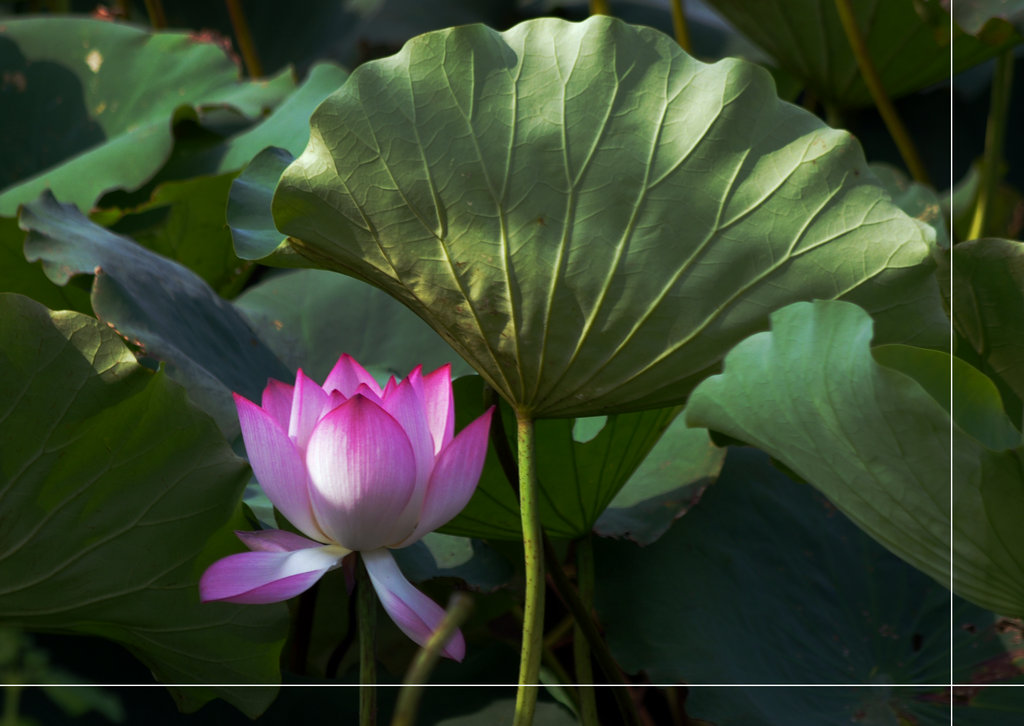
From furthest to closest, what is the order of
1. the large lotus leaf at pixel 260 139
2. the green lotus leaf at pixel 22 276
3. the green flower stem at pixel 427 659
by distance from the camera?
the large lotus leaf at pixel 260 139 → the green lotus leaf at pixel 22 276 → the green flower stem at pixel 427 659

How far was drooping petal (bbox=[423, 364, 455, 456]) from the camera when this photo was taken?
1.86 ft

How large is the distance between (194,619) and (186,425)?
0.44 feet

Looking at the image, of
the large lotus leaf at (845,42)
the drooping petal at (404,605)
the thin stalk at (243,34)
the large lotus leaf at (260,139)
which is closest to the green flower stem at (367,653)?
the drooping petal at (404,605)

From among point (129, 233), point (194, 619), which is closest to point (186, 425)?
point (194, 619)

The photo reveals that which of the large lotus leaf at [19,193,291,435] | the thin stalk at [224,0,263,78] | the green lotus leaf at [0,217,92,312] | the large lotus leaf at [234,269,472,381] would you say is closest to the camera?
the large lotus leaf at [19,193,291,435]

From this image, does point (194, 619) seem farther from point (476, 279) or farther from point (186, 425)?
point (476, 279)

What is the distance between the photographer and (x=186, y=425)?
1.98 ft

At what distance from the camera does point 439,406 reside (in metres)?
0.57

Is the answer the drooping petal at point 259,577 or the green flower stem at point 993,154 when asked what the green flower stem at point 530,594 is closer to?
the drooping petal at point 259,577

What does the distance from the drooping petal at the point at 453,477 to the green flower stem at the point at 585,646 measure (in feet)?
0.71

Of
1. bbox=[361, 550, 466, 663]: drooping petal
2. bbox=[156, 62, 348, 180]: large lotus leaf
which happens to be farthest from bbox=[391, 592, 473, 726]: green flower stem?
bbox=[156, 62, 348, 180]: large lotus leaf

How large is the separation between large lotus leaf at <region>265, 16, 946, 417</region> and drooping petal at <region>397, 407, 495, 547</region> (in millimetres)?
80

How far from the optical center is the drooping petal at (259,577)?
0.49 metres

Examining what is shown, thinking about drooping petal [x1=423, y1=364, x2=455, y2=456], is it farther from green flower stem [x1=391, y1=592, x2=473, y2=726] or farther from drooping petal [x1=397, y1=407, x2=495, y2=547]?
green flower stem [x1=391, y1=592, x2=473, y2=726]
